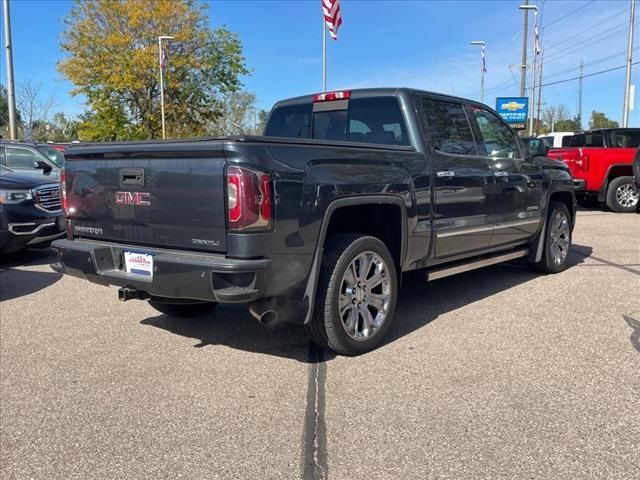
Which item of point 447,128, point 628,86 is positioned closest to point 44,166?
point 447,128

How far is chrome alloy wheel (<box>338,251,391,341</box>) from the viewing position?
4.00 meters

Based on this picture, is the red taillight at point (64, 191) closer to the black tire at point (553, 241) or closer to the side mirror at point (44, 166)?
the black tire at point (553, 241)

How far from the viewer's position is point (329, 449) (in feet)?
9.46

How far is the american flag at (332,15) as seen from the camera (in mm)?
15539

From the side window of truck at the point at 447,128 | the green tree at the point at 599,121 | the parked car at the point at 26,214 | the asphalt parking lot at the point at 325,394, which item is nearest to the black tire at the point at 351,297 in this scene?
the asphalt parking lot at the point at 325,394

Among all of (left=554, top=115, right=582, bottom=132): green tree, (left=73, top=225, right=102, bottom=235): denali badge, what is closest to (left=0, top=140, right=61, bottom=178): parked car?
(left=73, top=225, right=102, bottom=235): denali badge

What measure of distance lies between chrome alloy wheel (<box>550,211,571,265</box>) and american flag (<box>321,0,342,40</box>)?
10.7 metres

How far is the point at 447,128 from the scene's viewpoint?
5047 mm

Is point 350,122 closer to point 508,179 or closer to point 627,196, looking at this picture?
point 508,179

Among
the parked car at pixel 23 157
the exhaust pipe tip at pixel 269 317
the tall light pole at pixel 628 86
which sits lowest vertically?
the exhaust pipe tip at pixel 269 317

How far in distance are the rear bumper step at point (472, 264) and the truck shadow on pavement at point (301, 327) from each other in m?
0.14

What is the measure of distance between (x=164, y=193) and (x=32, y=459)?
1590 millimetres

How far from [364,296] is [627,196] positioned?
11.3 m

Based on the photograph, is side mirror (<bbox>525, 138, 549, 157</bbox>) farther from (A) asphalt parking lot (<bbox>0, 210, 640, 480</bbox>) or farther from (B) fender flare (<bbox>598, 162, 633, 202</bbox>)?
(B) fender flare (<bbox>598, 162, 633, 202</bbox>)
